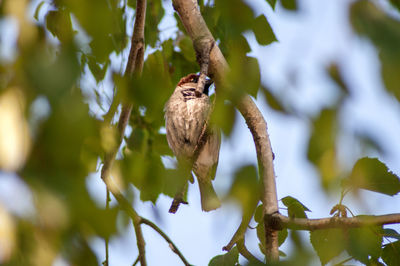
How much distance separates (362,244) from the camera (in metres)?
1.64

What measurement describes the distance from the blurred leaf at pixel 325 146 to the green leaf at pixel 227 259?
1364 millimetres

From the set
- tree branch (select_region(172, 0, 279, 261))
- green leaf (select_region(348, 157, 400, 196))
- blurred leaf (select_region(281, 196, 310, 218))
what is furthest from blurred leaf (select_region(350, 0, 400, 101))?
blurred leaf (select_region(281, 196, 310, 218))

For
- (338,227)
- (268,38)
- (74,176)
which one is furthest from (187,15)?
(74,176)

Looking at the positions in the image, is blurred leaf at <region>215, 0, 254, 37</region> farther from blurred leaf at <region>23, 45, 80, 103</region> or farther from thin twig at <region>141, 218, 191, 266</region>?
thin twig at <region>141, 218, 191, 266</region>

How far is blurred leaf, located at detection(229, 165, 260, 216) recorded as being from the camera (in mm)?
951

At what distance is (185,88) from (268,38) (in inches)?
115

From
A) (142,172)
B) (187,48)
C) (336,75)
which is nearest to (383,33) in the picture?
(336,75)

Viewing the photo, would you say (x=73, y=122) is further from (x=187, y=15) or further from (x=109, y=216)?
(x=187, y=15)

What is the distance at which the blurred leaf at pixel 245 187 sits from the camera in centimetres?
95

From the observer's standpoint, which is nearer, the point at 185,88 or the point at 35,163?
the point at 35,163

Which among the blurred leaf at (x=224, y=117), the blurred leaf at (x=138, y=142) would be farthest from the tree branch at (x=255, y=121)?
the blurred leaf at (x=224, y=117)

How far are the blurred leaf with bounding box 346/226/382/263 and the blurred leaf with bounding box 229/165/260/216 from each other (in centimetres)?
75

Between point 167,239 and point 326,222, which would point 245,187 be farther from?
point 167,239

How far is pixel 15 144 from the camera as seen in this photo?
684 mm
